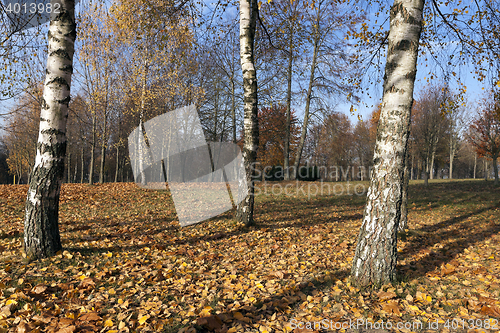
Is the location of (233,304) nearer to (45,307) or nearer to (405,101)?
(45,307)

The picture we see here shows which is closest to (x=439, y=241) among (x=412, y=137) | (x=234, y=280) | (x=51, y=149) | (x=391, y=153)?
(x=391, y=153)

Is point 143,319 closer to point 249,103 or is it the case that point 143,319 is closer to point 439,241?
point 249,103

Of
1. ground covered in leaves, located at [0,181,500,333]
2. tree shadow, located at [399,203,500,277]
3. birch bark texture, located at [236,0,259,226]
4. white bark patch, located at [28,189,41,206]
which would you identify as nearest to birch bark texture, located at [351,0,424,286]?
ground covered in leaves, located at [0,181,500,333]

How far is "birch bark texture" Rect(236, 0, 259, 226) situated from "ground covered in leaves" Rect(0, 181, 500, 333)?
577mm

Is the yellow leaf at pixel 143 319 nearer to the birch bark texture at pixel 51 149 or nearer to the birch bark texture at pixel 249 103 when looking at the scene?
the birch bark texture at pixel 51 149

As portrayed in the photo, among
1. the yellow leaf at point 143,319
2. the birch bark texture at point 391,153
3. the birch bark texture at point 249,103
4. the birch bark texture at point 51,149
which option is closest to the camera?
the yellow leaf at point 143,319

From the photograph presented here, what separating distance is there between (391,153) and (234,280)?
2.72m

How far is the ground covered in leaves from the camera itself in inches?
113

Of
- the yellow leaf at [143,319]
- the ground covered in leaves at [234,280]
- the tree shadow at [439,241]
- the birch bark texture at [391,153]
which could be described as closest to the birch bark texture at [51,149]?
the ground covered in leaves at [234,280]

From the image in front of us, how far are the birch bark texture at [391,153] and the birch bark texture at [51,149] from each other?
4.60m

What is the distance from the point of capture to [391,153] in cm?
349

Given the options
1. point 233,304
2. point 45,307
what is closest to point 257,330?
point 233,304

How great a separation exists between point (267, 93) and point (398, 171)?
48.8 ft

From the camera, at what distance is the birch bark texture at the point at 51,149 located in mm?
4164
